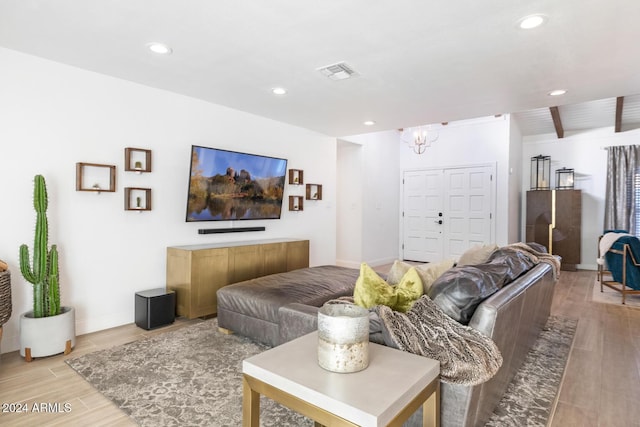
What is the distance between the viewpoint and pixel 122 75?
327 centimetres

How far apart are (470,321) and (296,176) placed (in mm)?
3930

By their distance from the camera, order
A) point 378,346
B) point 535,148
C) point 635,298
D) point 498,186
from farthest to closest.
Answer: point 535,148, point 498,186, point 635,298, point 378,346

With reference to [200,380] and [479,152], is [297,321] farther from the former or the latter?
[479,152]

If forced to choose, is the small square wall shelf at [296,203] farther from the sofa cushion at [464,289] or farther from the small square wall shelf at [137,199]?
the sofa cushion at [464,289]

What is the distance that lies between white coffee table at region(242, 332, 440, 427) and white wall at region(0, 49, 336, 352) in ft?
8.66

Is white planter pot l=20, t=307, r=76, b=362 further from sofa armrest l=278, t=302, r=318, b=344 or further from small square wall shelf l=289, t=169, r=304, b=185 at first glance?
small square wall shelf l=289, t=169, r=304, b=185

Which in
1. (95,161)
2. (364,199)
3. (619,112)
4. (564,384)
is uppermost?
(619,112)

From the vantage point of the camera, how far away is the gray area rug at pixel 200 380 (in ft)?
6.28

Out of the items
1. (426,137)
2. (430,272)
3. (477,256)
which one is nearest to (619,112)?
(426,137)

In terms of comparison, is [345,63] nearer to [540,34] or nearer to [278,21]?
[278,21]

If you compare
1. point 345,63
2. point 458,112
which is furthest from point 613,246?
point 345,63

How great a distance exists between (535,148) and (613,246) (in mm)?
3543

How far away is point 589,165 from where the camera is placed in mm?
6957

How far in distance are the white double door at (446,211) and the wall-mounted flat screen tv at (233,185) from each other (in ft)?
12.8
